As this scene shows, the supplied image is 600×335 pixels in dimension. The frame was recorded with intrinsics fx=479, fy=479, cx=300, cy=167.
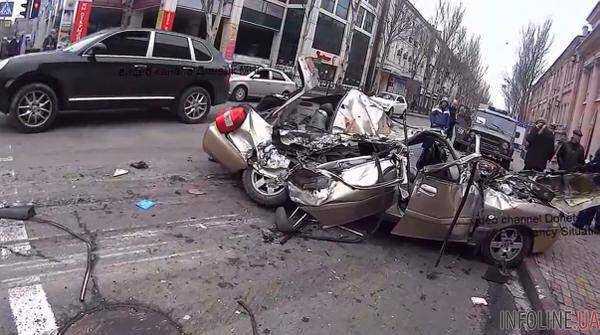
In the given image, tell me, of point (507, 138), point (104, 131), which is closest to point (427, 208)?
point (104, 131)

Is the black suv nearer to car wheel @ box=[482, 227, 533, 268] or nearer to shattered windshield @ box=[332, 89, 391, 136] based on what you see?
shattered windshield @ box=[332, 89, 391, 136]

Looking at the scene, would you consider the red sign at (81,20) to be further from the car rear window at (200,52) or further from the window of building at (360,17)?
the window of building at (360,17)

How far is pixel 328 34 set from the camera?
117 ft

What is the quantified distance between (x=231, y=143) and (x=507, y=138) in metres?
11.7

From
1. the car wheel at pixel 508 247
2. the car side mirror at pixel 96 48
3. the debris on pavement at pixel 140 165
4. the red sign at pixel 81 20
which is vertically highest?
the red sign at pixel 81 20

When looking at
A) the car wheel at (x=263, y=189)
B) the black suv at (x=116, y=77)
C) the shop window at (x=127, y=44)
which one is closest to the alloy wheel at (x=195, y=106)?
the black suv at (x=116, y=77)

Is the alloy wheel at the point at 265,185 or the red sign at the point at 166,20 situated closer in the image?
the alloy wheel at the point at 265,185

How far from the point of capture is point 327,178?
5.16 meters

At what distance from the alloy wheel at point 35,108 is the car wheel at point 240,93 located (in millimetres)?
9078

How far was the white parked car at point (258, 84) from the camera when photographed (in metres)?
16.4

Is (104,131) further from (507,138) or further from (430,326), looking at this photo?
(507,138)

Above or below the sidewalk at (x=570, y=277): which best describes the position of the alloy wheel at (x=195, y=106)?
above

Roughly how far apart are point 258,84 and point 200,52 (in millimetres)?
7648

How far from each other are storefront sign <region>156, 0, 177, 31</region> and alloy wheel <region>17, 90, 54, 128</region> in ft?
57.9
